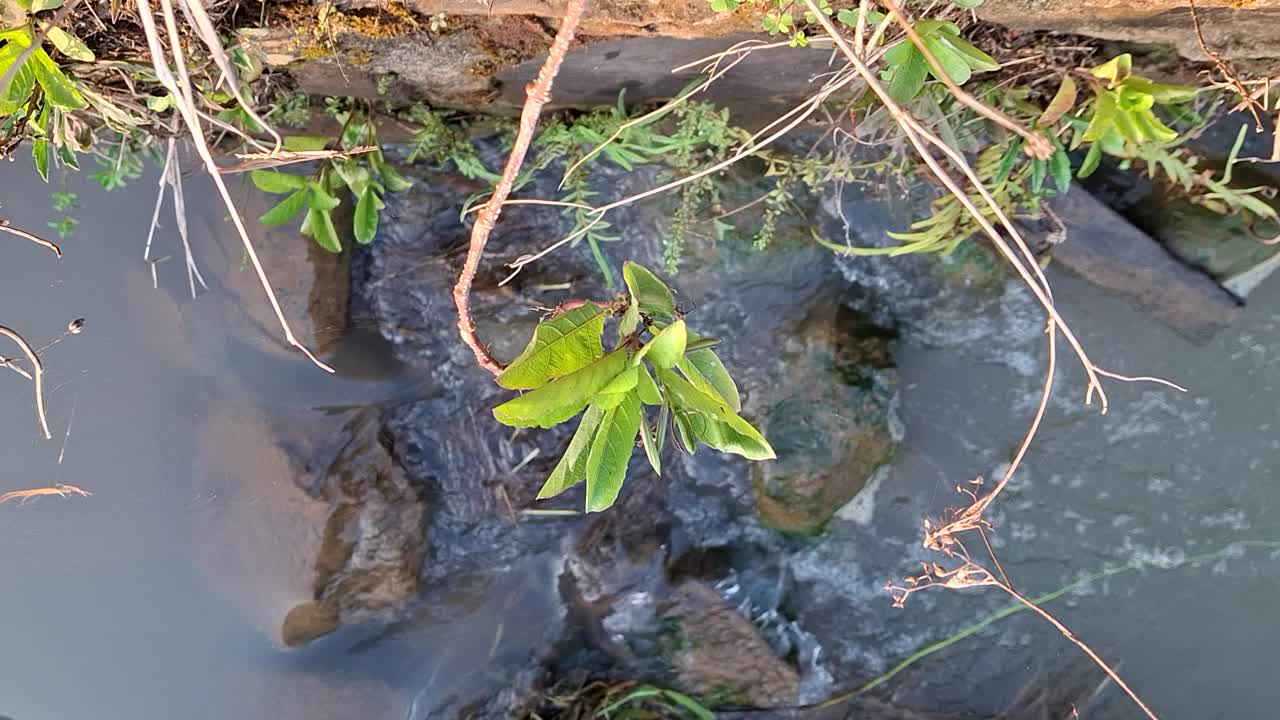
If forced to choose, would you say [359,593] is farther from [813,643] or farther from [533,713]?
[813,643]

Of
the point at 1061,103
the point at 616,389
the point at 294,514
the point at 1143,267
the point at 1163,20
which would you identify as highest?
the point at 1163,20

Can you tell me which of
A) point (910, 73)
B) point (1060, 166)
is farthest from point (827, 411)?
point (910, 73)

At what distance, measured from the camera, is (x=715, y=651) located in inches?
103

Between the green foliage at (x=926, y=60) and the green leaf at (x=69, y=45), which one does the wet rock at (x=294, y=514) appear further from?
the green foliage at (x=926, y=60)

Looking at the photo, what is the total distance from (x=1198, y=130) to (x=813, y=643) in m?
1.97

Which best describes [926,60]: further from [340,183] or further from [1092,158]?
[340,183]

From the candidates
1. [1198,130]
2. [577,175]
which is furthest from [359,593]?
[1198,130]

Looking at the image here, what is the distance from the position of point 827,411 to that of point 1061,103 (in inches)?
46.7

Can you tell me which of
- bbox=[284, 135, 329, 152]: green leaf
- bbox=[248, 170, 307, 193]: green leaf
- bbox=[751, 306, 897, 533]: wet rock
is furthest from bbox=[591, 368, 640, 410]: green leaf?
bbox=[751, 306, 897, 533]: wet rock

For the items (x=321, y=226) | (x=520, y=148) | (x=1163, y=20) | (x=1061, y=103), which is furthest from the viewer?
(x=321, y=226)

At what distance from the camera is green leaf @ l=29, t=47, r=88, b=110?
126cm

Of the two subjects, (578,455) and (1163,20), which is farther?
(1163,20)

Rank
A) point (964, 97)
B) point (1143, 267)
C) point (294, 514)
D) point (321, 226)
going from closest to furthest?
point (964, 97), point (321, 226), point (1143, 267), point (294, 514)

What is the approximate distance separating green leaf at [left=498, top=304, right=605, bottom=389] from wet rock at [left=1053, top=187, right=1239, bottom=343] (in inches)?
61.9
